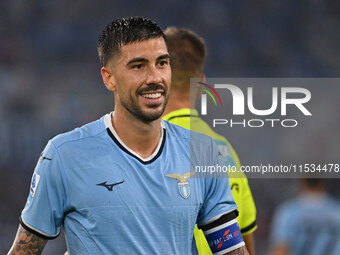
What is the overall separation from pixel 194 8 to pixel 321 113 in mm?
3914

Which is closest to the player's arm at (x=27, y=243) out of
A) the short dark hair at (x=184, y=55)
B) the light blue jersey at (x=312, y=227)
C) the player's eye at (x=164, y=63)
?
the player's eye at (x=164, y=63)

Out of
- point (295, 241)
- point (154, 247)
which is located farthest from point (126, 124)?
point (295, 241)

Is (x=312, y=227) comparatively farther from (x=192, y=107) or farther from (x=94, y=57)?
(x=94, y=57)

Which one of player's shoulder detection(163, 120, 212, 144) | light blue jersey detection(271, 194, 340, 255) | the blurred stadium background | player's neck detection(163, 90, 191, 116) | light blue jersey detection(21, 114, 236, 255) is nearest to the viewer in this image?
light blue jersey detection(21, 114, 236, 255)

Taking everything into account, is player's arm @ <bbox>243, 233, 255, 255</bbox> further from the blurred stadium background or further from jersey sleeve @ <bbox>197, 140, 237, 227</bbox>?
the blurred stadium background

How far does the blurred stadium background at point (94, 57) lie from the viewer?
34.9 feet

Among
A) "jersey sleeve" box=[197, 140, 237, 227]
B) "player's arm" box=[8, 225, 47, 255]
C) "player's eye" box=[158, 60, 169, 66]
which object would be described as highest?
"player's eye" box=[158, 60, 169, 66]

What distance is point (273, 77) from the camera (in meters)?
12.8

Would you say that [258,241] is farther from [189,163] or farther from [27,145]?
[189,163]

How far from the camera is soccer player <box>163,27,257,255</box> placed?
3.57 metres

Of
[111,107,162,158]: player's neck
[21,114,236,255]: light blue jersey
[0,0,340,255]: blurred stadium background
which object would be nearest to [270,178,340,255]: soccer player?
[21,114,236,255]: light blue jersey

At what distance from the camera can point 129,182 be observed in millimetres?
2623

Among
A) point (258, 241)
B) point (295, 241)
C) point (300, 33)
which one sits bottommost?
point (258, 241)

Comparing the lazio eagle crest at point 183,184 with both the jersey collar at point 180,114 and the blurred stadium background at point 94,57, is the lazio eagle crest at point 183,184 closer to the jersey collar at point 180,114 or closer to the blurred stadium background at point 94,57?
the jersey collar at point 180,114
